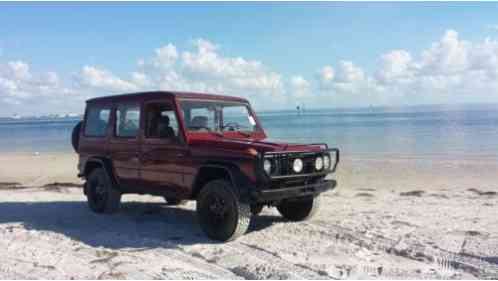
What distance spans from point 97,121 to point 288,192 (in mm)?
4128

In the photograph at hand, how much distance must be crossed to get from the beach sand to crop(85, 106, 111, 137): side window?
1.46 metres

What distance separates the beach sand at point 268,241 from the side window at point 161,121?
56.0 inches

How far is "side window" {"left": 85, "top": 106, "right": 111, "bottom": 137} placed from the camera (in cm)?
826

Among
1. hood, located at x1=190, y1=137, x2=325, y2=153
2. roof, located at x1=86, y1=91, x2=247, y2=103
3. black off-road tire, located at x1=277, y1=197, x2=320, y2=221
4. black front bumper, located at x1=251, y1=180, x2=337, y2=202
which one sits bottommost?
black off-road tire, located at x1=277, y1=197, x2=320, y2=221

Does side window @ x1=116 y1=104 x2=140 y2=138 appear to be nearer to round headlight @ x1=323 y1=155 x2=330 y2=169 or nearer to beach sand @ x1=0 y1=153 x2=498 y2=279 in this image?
beach sand @ x1=0 y1=153 x2=498 y2=279

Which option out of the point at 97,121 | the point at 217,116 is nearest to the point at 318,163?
the point at 217,116

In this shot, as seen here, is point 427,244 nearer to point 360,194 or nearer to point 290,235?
point 290,235

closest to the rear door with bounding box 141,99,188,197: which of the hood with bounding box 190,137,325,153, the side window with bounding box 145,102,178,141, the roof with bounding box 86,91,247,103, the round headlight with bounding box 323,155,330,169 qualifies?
the side window with bounding box 145,102,178,141

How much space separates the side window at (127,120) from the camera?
7480 millimetres

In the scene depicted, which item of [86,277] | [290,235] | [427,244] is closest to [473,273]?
[427,244]

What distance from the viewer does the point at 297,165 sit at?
615cm

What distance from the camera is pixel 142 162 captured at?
24.1 ft

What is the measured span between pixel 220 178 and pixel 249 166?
0.71 m

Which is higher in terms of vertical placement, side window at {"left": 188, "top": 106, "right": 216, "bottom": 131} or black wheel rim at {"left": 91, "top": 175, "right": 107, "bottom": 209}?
side window at {"left": 188, "top": 106, "right": 216, "bottom": 131}
